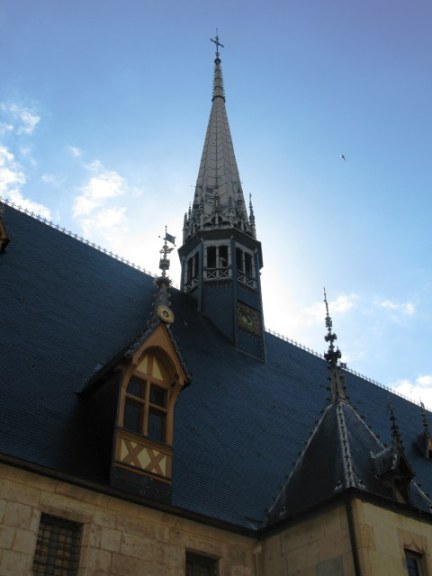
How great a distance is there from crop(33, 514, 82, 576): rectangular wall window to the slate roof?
0.90m

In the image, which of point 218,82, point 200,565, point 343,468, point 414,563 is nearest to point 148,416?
point 200,565

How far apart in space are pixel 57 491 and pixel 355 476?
20.0 feet

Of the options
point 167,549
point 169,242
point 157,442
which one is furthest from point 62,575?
point 169,242

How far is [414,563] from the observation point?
1442 centimetres

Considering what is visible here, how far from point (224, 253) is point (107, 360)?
12.2m

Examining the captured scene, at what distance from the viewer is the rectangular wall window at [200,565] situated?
46.2 feet

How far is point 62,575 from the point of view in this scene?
12180 millimetres

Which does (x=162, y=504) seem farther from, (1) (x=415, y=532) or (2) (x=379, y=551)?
(1) (x=415, y=532)

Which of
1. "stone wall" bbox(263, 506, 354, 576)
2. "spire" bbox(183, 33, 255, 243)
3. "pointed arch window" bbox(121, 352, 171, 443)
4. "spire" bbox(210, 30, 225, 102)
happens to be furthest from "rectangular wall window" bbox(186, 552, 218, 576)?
"spire" bbox(210, 30, 225, 102)

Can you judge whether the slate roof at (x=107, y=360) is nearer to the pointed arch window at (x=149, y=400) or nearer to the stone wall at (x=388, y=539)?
the pointed arch window at (x=149, y=400)

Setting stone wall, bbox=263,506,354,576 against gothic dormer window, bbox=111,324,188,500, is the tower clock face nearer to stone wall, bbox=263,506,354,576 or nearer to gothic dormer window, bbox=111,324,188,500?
gothic dormer window, bbox=111,324,188,500

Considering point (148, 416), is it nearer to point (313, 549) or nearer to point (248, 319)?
point (313, 549)

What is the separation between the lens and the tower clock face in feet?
83.0

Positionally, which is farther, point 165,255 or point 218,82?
point 218,82
